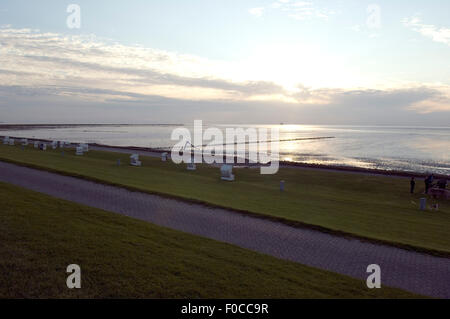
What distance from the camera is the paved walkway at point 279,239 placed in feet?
24.7

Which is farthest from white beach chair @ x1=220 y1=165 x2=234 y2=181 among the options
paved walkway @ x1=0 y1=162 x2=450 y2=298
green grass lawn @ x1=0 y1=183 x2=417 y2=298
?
green grass lawn @ x1=0 y1=183 x2=417 y2=298

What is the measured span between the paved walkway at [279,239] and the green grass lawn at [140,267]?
77cm

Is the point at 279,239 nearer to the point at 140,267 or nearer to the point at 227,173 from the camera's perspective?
the point at 140,267

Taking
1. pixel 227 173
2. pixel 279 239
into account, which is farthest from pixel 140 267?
pixel 227 173

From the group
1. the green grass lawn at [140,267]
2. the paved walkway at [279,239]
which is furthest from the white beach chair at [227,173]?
the green grass lawn at [140,267]

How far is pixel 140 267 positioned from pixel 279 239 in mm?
4598

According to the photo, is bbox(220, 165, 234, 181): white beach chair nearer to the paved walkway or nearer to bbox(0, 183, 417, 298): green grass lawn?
the paved walkway

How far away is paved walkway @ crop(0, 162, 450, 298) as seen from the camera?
754 centimetres

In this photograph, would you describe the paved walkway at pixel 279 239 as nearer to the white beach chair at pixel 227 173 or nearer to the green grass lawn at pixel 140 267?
the green grass lawn at pixel 140 267

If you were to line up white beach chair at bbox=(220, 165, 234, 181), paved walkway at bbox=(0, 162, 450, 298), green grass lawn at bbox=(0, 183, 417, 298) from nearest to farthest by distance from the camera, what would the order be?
green grass lawn at bbox=(0, 183, 417, 298)
paved walkway at bbox=(0, 162, 450, 298)
white beach chair at bbox=(220, 165, 234, 181)

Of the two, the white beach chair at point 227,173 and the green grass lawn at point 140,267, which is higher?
the white beach chair at point 227,173

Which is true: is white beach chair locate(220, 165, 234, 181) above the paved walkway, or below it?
above

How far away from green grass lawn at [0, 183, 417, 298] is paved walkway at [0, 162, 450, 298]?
77cm

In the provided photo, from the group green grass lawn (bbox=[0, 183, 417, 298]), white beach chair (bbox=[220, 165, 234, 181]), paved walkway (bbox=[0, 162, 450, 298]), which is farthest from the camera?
white beach chair (bbox=[220, 165, 234, 181])
